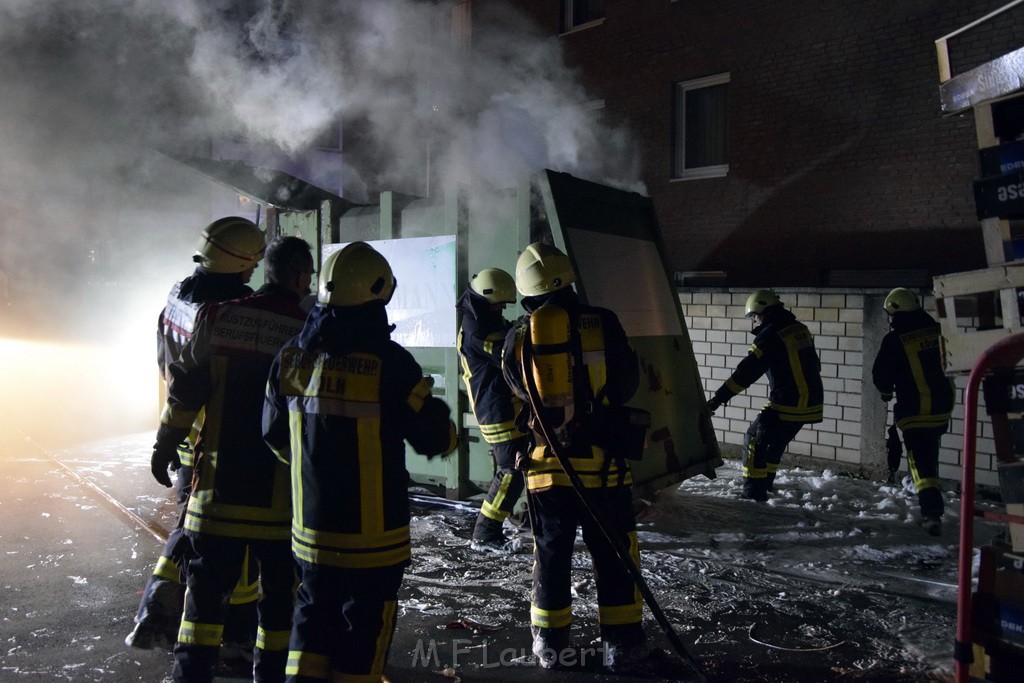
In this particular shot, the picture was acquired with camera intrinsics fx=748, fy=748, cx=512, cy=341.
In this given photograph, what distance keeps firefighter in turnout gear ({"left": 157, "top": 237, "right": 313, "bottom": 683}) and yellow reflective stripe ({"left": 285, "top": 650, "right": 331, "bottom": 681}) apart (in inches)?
18.4

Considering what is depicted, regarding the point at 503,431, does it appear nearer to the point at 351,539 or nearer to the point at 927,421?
the point at 351,539

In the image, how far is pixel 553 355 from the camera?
3.26 metres

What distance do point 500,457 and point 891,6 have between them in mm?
7797

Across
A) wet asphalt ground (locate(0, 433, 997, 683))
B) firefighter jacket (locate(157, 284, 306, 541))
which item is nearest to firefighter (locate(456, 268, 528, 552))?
wet asphalt ground (locate(0, 433, 997, 683))

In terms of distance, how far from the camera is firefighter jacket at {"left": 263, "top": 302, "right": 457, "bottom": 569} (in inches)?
100.0

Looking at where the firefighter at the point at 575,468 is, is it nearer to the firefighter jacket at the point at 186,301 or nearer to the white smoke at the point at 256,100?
the firefighter jacket at the point at 186,301

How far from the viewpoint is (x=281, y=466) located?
2.99m

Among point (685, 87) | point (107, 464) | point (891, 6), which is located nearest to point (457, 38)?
point (685, 87)

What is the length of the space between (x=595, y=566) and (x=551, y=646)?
0.41 meters

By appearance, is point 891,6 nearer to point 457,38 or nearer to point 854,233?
point 854,233

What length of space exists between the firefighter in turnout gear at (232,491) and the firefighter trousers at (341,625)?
1.47 feet

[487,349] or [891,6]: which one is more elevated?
[891,6]

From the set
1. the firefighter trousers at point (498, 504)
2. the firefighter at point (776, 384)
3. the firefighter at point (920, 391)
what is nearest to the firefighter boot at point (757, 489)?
the firefighter at point (776, 384)

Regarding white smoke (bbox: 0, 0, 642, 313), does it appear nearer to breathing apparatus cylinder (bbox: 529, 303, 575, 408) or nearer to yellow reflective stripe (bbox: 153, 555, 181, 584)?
breathing apparatus cylinder (bbox: 529, 303, 575, 408)
